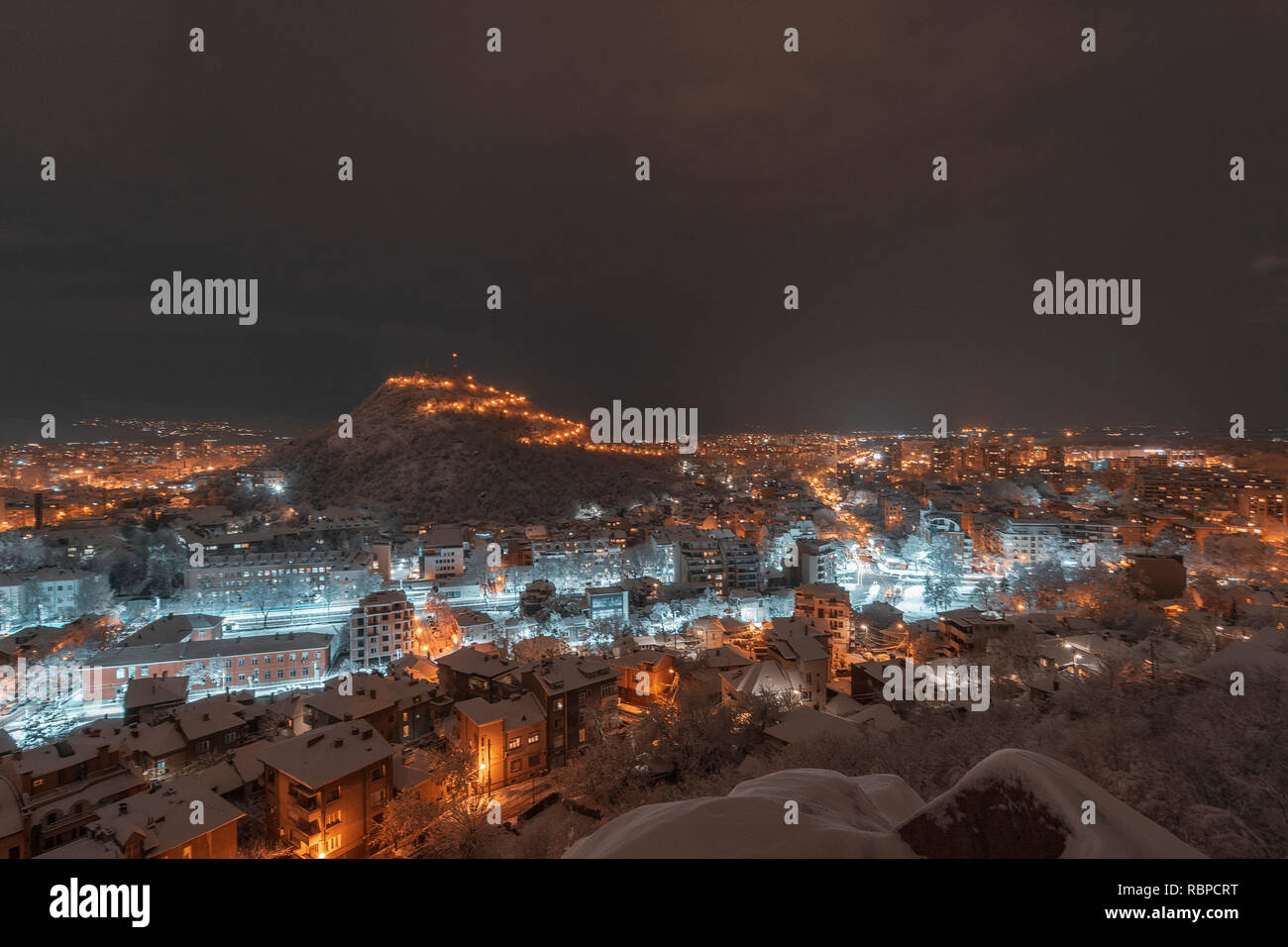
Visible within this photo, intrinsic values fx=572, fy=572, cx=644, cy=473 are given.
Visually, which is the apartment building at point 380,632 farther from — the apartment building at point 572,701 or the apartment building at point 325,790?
the apartment building at point 325,790

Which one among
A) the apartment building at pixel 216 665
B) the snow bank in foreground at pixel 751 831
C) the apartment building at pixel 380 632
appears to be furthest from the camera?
the apartment building at pixel 380 632

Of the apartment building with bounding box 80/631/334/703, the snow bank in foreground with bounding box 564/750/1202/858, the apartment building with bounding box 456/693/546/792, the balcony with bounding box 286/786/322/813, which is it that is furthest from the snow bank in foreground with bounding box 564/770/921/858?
the apartment building with bounding box 80/631/334/703

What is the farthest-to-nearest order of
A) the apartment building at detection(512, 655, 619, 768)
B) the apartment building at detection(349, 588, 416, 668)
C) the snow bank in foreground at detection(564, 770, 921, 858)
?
1. the apartment building at detection(349, 588, 416, 668)
2. the apartment building at detection(512, 655, 619, 768)
3. the snow bank in foreground at detection(564, 770, 921, 858)

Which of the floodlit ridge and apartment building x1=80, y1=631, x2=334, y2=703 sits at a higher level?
the floodlit ridge

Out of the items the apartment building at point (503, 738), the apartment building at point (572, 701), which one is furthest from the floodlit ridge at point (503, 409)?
the apartment building at point (503, 738)

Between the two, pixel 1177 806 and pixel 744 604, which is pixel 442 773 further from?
pixel 744 604

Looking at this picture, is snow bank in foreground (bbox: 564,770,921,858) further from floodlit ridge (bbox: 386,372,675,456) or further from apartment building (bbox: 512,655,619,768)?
floodlit ridge (bbox: 386,372,675,456)

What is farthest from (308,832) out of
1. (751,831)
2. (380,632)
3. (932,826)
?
(380,632)
